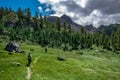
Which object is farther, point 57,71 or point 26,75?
point 57,71

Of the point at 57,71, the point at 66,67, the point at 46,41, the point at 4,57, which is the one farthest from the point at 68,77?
the point at 46,41

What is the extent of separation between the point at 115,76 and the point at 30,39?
396 feet

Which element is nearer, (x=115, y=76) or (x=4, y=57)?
(x=115, y=76)

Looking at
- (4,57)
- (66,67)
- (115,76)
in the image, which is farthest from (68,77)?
(4,57)

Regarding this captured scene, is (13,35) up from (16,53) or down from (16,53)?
up

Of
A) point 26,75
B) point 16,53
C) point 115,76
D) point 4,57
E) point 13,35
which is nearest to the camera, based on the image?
point 26,75

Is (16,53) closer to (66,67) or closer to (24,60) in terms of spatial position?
(24,60)

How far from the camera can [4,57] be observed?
101m

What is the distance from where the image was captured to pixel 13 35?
632 feet

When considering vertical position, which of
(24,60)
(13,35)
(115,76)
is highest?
(13,35)

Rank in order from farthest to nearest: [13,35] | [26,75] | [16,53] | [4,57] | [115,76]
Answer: [13,35]
[16,53]
[4,57]
[115,76]
[26,75]

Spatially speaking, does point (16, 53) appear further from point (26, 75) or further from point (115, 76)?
point (115, 76)

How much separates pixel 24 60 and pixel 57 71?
688 inches

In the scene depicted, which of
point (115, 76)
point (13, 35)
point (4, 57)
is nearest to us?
point (115, 76)
